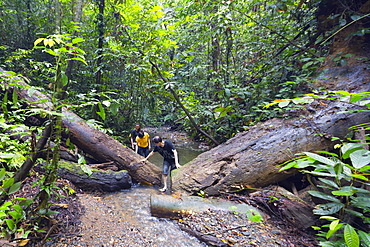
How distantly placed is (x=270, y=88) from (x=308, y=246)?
160 inches

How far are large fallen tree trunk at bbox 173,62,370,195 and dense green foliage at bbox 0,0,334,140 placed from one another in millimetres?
721

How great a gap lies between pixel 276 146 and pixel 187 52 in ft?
14.4

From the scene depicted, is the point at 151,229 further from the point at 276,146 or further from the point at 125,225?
the point at 276,146

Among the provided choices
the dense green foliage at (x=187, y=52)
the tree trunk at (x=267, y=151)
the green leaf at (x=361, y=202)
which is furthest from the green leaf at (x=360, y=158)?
the dense green foliage at (x=187, y=52)

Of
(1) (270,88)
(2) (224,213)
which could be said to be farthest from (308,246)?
(1) (270,88)

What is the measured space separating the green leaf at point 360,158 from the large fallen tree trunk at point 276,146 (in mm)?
2958

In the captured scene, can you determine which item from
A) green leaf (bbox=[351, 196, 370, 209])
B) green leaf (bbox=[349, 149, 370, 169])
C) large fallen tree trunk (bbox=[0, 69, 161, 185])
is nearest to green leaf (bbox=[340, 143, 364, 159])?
green leaf (bbox=[349, 149, 370, 169])

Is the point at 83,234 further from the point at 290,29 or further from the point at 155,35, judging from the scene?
the point at 290,29

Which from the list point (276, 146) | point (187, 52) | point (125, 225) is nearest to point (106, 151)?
point (125, 225)

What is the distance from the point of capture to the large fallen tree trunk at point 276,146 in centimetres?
378

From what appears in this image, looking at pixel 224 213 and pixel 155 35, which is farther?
pixel 155 35

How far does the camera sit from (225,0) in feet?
18.6

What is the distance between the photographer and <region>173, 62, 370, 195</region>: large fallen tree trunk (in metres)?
3.78

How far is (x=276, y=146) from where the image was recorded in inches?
158
